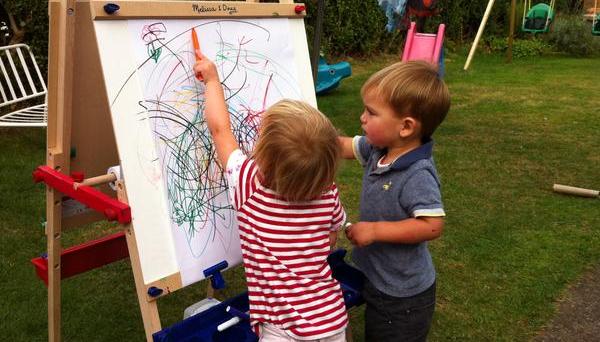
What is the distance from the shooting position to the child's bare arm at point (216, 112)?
85.7 inches

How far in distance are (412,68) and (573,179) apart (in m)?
4.26

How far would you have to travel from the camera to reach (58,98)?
2217mm

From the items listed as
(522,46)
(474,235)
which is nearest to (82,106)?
(474,235)

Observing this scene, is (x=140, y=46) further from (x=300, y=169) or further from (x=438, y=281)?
(x=438, y=281)

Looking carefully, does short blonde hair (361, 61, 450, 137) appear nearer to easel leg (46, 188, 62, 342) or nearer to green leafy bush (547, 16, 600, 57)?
easel leg (46, 188, 62, 342)

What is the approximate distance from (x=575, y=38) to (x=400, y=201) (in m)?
14.5

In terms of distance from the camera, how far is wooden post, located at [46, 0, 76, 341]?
2.13 metres

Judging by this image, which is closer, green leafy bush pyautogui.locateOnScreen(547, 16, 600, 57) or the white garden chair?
the white garden chair

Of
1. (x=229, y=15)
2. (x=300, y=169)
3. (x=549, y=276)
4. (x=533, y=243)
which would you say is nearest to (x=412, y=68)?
(x=300, y=169)

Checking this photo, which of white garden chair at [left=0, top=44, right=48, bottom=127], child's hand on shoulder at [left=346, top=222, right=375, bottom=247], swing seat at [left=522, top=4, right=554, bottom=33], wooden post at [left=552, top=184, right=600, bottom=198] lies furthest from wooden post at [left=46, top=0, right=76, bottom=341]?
swing seat at [left=522, top=4, right=554, bottom=33]

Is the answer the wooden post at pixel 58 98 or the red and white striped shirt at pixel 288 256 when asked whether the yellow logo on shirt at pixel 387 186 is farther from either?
the wooden post at pixel 58 98

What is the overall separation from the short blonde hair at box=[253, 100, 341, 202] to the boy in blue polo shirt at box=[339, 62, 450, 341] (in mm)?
260

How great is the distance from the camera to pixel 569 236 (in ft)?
14.8

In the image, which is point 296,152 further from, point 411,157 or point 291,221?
point 411,157
